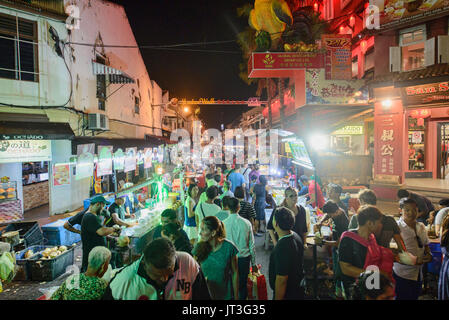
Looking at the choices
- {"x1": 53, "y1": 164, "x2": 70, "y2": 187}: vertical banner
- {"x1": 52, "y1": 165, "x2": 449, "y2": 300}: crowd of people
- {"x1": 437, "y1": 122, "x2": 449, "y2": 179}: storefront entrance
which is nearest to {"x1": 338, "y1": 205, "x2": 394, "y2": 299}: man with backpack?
{"x1": 52, "y1": 165, "x2": 449, "y2": 300}: crowd of people

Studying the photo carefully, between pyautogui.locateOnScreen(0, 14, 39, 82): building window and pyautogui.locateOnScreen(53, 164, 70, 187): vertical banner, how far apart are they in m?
3.33

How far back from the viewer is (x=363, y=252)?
3.16 metres

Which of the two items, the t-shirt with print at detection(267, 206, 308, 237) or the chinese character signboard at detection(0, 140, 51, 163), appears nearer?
the t-shirt with print at detection(267, 206, 308, 237)

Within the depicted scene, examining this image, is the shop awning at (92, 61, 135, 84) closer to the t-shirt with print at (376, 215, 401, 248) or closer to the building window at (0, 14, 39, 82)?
the building window at (0, 14, 39, 82)

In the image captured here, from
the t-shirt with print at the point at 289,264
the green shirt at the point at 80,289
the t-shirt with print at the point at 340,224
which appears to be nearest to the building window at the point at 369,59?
the t-shirt with print at the point at 340,224

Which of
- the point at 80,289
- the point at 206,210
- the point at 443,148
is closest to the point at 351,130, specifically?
the point at 443,148

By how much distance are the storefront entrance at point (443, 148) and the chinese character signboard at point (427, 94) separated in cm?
578

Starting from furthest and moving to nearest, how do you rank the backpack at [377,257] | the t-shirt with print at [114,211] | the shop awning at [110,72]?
the shop awning at [110,72] < the t-shirt with print at [114,211] < the backpack at [377,257]

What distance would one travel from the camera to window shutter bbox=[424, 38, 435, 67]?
9164mm

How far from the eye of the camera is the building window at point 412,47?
32.7 feet

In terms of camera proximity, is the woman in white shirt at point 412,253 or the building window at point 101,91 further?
the building window at point 101,91

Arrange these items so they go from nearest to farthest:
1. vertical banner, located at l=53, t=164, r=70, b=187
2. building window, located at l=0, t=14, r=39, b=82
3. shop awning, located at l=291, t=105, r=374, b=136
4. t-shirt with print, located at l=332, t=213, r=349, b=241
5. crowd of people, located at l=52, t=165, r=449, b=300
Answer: crowd of people, located at l=52, t=165, r=449, b=300 → t-shirt with print, located at l=332, t=213, r=349, b=241 → building window, located at l=0, t=14, r=39, b=82 → vertical banner, located at l=53, t=164, r=70, b=187 → shop awning, located at l=291, t=105, r=374, b=136

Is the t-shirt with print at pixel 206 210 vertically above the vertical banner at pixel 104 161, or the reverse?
the vertical banner at pixel 104 161

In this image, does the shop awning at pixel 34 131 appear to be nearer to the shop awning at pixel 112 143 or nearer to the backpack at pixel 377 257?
the shop awning at pixel 112 143
